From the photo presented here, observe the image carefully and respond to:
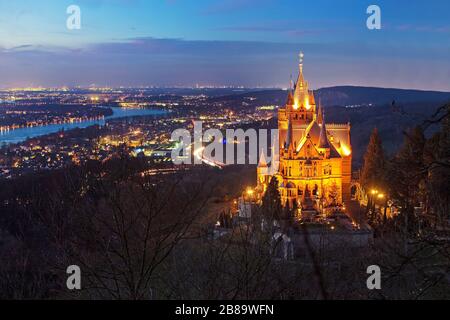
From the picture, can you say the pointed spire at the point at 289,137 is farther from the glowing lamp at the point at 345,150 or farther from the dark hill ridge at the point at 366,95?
the dark hill ridge at the point at 366,95

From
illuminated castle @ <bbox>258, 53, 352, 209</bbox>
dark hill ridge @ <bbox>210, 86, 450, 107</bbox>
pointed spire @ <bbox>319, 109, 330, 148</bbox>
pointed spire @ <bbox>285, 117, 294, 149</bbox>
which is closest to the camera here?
illuminated castle @ <bbox>258, 53, 352, 209</bbox>

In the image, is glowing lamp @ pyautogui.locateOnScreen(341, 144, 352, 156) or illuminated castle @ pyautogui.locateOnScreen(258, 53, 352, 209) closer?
illuminated castle @ pyautogui.locateOnScreen(258, 53, 352, 209)

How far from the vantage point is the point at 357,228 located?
25.1 meters

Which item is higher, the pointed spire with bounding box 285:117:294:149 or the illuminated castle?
the pointed spire with bounding box 285:117:294:149

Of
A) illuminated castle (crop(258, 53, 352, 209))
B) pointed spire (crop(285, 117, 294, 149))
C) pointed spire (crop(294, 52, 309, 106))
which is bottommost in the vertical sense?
illuminated castle (crop(258, 53, 352, 209))

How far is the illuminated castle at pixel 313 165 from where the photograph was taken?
106 feet

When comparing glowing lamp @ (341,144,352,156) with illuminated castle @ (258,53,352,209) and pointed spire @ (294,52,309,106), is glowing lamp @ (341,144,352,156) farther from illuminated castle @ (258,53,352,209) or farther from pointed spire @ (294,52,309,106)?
pointed spire @ (294,52,309,106)

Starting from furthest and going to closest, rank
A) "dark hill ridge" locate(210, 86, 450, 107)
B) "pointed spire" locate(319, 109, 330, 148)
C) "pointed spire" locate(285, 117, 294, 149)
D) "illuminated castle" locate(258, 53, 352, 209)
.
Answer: "dark hill ridge" locate(210, 86, 450, 107) < "pointed spire" locate(319, 109, 330, 148) < "pointed spire" locate(285, 117, 294, 149) < "illuminated castle" locate(258, 53, 352, 209)

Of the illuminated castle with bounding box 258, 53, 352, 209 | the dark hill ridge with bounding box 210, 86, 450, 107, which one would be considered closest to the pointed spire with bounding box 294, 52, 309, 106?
the illuminated castle with bounding box 258, 53, 352, 209

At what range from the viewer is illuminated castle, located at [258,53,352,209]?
3238 cm

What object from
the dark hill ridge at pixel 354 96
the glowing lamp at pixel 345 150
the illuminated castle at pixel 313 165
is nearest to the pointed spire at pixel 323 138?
the illuminated castle at pixel 313 165
